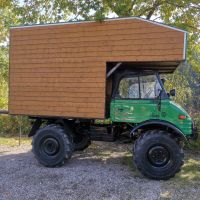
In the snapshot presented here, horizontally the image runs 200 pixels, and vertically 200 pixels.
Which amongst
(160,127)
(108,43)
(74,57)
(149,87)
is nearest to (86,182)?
(160,127)

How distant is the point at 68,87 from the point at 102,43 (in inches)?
52.1

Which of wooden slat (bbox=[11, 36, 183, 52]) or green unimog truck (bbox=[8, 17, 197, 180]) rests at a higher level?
wooden slat (bbox=[11, 36, 183, 52])

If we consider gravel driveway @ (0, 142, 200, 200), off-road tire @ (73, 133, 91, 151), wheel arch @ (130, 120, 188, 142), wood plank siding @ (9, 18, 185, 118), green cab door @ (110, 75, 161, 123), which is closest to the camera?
gravel driveway @ (0, 142, 200, 200)

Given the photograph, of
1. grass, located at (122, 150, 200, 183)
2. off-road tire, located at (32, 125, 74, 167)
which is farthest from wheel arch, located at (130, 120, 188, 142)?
off-road tire, located at (32, 125, 74, 167)

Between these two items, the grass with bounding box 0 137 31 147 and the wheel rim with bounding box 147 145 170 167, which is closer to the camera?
the wheel rim with bounding box 147 145 170 167

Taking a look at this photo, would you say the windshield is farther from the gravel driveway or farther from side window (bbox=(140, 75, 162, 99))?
the gravel driveway

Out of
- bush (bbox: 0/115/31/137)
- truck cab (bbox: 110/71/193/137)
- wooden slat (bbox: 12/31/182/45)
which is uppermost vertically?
wooden slat (bbox: 12/31/182/45)

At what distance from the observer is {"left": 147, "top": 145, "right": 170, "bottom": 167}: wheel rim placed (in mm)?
6734

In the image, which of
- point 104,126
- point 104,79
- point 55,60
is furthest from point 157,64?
point 55,60

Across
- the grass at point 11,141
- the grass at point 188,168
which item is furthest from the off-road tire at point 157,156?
the grass at point 11,141

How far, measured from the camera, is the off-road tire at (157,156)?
262 inches

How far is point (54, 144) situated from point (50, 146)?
14cm

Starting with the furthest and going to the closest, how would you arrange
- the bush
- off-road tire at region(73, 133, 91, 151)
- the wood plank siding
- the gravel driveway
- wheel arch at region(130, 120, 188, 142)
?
the bush → off-road tire at region(73, 133, 91, 151) → the wood plank siding → wheel arch at region(130, 120, 188, 142) → the gravel driveway

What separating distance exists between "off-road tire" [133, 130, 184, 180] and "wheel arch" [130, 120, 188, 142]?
0.65 feet
